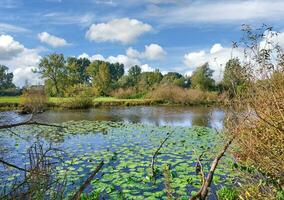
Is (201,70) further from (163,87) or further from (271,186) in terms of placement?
(271,186)

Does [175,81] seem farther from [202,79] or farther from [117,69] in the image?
[117,69]

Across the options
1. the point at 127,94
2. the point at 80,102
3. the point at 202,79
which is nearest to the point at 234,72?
the point at 80,102

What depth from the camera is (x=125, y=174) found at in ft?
32.8

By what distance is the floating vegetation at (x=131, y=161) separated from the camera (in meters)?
8.53

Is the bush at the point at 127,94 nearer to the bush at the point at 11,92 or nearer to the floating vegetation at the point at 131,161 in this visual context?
the bush at the point at 11,92

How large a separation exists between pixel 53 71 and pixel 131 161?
2059 inches

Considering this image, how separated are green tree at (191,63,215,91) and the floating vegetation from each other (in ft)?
117

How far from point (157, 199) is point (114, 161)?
4.10 metres

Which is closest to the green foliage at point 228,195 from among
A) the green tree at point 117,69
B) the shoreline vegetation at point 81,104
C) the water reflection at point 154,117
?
the water reflection at point 154,117

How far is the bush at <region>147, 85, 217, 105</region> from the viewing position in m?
45.3

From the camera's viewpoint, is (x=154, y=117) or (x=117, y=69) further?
(x=117, y=69)

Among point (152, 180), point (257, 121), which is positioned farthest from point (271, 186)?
point (152, 180)

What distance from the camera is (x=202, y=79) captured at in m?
56.7

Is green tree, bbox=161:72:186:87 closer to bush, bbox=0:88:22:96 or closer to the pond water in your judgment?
bush, bbox=0:88:22:96
